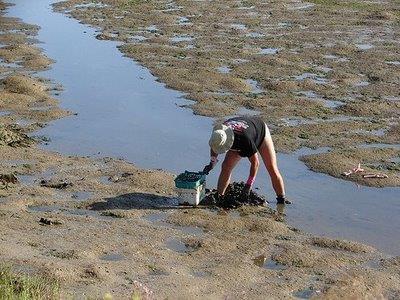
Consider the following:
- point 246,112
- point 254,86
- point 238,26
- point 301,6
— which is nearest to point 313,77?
point 254,86

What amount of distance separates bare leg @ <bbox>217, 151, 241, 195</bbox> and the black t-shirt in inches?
8.0

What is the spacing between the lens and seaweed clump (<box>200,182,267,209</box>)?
10289 mm

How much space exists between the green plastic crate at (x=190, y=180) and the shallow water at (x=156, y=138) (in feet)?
3.87

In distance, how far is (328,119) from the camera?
14.9 metres

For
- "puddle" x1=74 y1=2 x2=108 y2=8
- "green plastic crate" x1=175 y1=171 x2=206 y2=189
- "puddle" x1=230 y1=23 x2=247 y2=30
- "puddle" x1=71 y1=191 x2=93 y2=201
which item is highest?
"green plastic crate" x1=175 y1=171 x2=206 y2=189

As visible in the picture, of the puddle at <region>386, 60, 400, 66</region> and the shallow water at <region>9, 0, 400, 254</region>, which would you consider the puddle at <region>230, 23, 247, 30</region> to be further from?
the puddle at <region>386, 60, 400, 66</region>

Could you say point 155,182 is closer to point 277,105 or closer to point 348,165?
point 348,165

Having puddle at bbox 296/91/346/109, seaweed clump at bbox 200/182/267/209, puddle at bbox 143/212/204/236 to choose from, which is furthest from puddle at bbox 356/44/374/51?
puddle at bbox 143/212/204/236

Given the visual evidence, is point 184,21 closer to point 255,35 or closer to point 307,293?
point 255,35

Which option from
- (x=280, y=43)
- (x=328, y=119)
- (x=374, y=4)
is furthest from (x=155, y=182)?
(x=374, y=4)

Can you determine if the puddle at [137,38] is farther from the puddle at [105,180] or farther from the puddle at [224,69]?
the puddle at [105,180]

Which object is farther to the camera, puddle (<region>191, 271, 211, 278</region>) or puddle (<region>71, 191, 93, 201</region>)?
puddle (<region>71, 191, 93, 201</region>)

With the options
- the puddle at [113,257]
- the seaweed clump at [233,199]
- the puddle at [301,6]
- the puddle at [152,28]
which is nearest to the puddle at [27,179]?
the seaweed clump at [233,199]

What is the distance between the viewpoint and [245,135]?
9.71m
